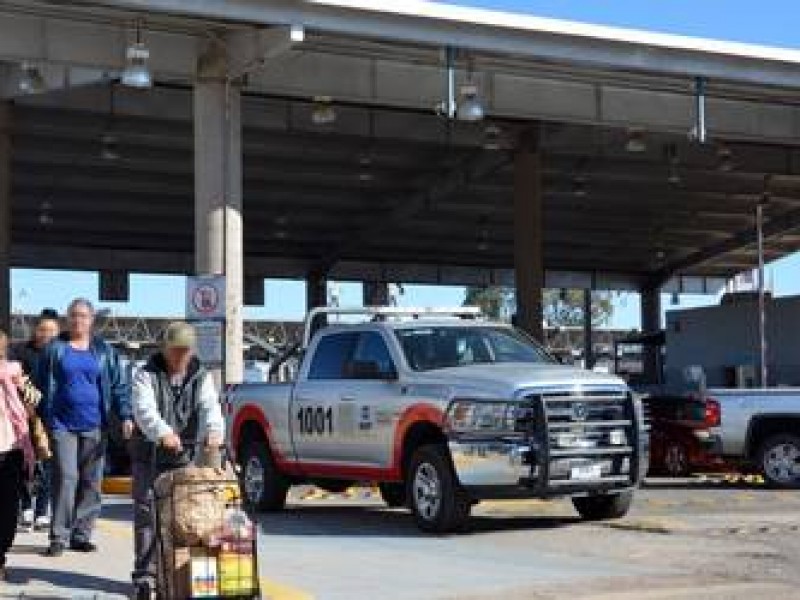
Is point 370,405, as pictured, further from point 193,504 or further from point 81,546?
point 193,504

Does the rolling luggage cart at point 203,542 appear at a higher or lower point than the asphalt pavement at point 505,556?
higher

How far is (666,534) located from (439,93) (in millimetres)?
12947

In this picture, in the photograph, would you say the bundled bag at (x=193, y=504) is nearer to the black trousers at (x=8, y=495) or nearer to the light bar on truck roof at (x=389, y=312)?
the black trousers at (x=8, y=495)

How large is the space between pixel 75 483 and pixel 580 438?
186 inches

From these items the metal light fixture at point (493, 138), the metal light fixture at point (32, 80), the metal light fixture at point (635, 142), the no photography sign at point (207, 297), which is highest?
the metal light fixture at point (493, 138)

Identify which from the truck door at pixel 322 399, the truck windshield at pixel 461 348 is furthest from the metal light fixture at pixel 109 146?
the truck windshield at pixel 461 348

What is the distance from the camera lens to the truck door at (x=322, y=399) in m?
15.7

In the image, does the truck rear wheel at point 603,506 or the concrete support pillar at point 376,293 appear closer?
the truck rear wheel at point 603,506

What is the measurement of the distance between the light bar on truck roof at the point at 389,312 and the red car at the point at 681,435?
15.0ft

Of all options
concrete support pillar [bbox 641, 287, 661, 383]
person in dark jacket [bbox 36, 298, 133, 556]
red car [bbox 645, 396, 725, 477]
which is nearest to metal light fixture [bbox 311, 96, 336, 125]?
red car [bbox 645, 396, 725, 477]

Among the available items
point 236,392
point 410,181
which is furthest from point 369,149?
point 236,392

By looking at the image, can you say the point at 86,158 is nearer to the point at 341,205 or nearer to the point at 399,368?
the point at 341,205

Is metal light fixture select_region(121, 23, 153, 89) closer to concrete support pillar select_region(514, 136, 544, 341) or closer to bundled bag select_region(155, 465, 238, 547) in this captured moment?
bundled bag select_region(155, 465, 238, 547)

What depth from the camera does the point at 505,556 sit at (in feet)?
41.0
